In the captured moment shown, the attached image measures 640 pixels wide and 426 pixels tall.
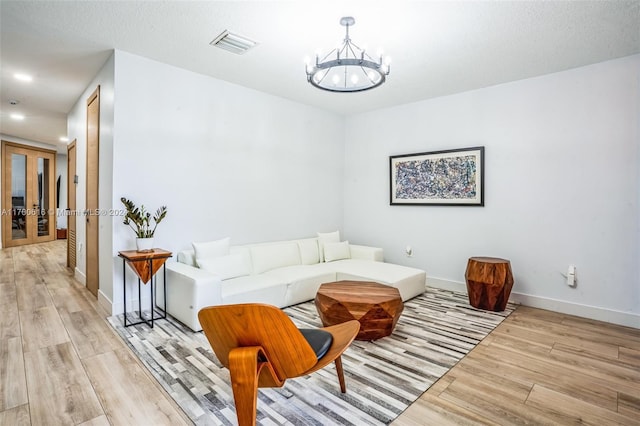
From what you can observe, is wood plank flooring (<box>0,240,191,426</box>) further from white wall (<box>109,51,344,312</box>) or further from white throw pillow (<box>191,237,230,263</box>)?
white throw pillow (<box>191,237,230,263</box>)

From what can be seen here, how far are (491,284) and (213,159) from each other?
12.0ft

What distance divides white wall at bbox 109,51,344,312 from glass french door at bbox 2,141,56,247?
268 inches

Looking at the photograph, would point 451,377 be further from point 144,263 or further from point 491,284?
point 144,263

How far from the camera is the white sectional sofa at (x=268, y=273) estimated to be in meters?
3.15

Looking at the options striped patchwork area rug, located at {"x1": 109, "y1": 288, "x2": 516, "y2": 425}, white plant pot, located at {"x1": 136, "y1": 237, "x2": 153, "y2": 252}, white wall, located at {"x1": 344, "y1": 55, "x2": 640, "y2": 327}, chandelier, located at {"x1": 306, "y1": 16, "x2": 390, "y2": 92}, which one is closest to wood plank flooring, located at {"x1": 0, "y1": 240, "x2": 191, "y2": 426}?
striped patchwork area rug, located at {"x1": 109, "y1": 288, "x2": 516, "y2": 425}

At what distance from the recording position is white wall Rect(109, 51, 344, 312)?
3484mm

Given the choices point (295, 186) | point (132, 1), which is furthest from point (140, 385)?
point (295, 186)

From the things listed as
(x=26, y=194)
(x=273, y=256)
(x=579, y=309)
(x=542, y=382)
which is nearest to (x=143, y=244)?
(x=273, y=256)

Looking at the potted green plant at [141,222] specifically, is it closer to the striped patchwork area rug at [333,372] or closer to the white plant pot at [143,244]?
the white plant pot at [143,244]

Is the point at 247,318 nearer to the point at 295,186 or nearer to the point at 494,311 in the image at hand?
the point at 494,311

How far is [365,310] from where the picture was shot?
2.81 m

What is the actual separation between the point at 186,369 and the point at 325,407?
3.54ft

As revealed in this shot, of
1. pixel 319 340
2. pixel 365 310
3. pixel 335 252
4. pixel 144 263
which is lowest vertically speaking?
pixel 365 310

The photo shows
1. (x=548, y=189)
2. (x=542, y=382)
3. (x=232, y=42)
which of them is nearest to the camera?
(x=542, y=382)
